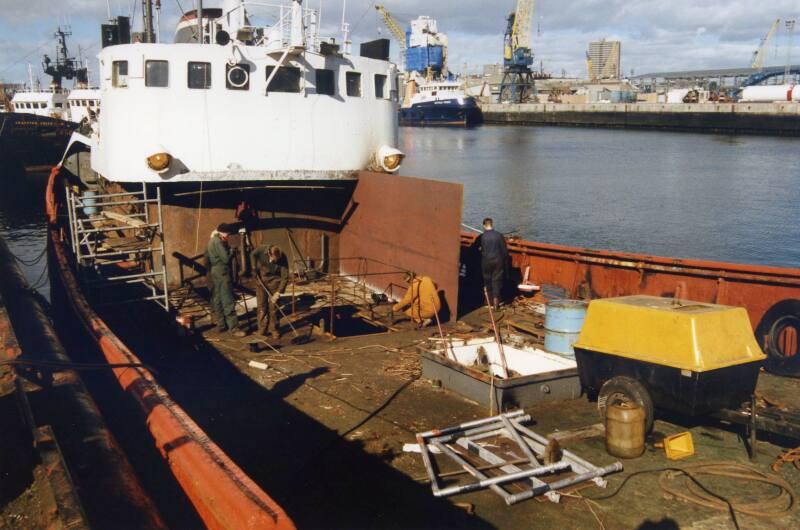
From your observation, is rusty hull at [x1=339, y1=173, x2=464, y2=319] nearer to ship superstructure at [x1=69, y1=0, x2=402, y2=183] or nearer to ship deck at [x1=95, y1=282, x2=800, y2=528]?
ship superstructure at [x1=69, y1=0, x2=402, y2=183]

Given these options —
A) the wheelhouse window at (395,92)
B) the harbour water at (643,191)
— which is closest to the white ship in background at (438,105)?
the harbour water at (643,191)

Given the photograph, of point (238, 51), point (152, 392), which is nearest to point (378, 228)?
point (238, 51)

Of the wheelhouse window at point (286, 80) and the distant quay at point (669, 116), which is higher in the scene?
the distant quay at point (669, 116)

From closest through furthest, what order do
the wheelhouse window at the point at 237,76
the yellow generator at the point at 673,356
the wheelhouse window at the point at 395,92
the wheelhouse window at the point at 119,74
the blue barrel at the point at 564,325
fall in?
the yellow generator at the point at 673,356 → the blue barrel at the point at 564,325 → the wheelhouse window at the point at 119,74 → the wheelhouse window at the point at 237,76 → the wheelhouse window at the point at 395,92

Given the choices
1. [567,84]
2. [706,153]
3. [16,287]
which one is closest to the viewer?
[16,287]

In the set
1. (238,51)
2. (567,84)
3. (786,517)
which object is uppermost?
(567,84)

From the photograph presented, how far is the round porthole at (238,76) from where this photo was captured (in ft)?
42.8

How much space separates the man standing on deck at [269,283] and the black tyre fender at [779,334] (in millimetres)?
7514

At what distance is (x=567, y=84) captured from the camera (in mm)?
178250

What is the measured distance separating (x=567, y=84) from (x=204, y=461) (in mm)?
185528

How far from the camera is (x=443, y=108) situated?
362 feet

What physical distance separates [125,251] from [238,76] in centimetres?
406

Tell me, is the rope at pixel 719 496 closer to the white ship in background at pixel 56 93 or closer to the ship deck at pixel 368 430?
the ship deck at pixel 368 430

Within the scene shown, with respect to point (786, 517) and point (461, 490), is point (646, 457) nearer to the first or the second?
point (786, 517)
